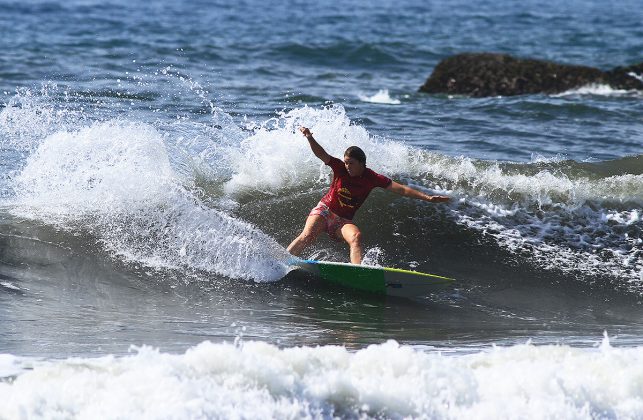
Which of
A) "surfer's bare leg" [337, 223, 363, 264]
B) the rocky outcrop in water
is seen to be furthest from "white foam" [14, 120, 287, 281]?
the rocky outcrop in water

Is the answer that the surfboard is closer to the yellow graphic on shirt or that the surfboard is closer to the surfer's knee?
the surfer's knee

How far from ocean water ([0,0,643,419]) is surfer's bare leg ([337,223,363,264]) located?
1.39 ft

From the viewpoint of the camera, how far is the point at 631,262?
35.4ft

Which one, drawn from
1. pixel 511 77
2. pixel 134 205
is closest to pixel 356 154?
pixel 134 205

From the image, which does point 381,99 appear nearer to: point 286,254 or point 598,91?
point 598,91

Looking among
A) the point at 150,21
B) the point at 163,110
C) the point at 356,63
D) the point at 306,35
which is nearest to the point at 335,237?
the point at 163,110

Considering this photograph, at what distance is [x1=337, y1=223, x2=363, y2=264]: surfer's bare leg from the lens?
31.4 ft

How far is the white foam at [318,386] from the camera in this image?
19.5 feet

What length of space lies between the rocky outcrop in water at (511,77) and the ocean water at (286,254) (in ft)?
1.62

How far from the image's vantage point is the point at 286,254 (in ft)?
32.1

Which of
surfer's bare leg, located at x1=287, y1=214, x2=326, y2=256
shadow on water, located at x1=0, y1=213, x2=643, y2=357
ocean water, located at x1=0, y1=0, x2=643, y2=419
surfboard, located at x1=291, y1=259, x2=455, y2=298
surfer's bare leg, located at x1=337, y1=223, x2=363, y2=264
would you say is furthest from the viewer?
surfer's bare leg, located at x1=287, y1=214, x2=326, y2=256

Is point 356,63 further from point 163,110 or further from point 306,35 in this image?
point 163,110

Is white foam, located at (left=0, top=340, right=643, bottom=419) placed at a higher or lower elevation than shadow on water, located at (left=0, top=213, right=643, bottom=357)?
higher

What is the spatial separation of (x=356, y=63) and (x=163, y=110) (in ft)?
31.8
